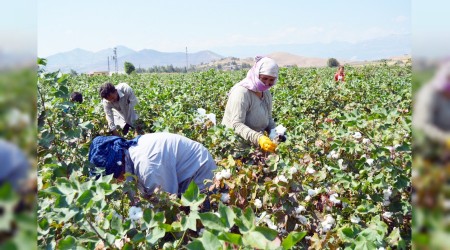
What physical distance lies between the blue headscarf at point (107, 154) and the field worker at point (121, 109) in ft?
9.22

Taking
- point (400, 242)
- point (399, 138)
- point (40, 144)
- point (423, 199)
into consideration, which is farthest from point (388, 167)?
point (423, 199)

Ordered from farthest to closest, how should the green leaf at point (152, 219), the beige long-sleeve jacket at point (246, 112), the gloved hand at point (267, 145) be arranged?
the beige long-sleeve jacket at point (246, 112)
the gloved hand at point (267, 145)
the green leaf at point (152, 219)

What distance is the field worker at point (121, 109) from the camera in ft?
16.6

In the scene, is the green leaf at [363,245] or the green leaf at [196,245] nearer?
the green leaf at [196,245]

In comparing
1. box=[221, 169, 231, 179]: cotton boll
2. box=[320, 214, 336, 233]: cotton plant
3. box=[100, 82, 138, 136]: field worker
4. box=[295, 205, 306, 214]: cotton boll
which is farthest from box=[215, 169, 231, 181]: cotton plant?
box=[100, 82, 138, 136]: field worker

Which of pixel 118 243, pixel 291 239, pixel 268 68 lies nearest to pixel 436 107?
pixel 291 239

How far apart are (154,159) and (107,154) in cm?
26

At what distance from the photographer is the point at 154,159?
93.3 inches

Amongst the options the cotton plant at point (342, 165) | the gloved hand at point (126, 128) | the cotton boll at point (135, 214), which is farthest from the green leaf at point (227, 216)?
the gloved hand at point (126, 128)

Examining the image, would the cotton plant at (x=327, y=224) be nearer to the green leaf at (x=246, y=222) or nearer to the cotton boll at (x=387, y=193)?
the cotton boll at (x=387, y=193)

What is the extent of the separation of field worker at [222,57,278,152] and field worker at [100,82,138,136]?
2245 mm

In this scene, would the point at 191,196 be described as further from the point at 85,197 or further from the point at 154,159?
the point at 154,159

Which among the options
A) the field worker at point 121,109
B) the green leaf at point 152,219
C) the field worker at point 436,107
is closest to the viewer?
the field worker at point 436,107

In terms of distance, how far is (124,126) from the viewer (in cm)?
Result: 527
